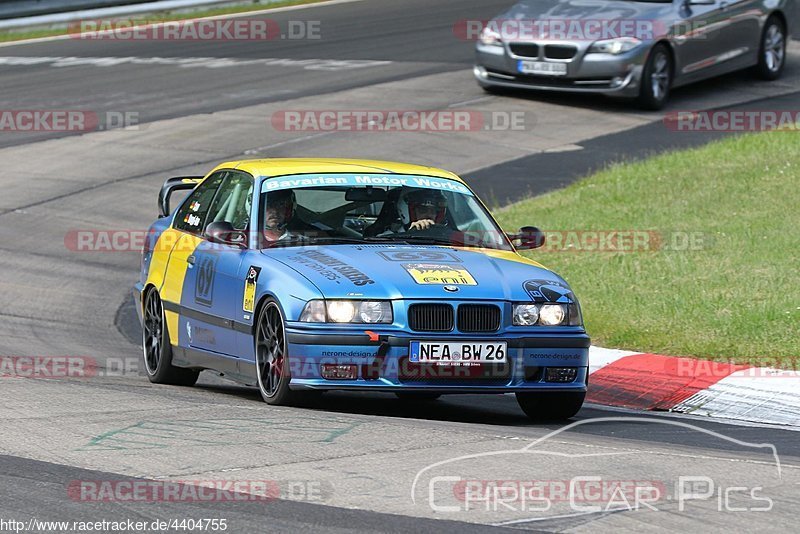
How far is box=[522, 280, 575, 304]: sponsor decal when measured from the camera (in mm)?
8688

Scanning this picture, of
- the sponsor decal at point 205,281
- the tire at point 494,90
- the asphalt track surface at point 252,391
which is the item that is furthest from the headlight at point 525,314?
the tire at point 494,90

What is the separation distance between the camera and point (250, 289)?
9.04 m

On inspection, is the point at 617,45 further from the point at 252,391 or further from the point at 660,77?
the point at 252,391

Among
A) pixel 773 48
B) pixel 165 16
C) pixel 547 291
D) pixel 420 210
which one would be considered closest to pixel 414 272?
pixel 547 291

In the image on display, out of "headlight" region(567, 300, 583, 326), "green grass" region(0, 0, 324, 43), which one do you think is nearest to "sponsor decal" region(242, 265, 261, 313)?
"headlight" region(567, 300, 583, 326)

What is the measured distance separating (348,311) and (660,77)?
13463 millimetres

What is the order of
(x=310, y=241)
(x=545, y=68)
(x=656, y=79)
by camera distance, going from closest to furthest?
(x=310, y=241)
(x=545, y=68)
(x=656, y=79)

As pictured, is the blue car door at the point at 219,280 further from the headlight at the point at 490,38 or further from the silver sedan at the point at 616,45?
the headlight at the point at 490,38

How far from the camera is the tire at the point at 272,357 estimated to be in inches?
336

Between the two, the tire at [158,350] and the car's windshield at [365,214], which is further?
the tire at [158,350]

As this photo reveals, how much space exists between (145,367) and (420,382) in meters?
3.23

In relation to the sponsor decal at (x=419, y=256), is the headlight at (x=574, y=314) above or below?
below

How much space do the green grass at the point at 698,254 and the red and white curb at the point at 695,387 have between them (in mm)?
320

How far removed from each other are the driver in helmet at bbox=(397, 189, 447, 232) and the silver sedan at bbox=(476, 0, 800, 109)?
36.1ft
